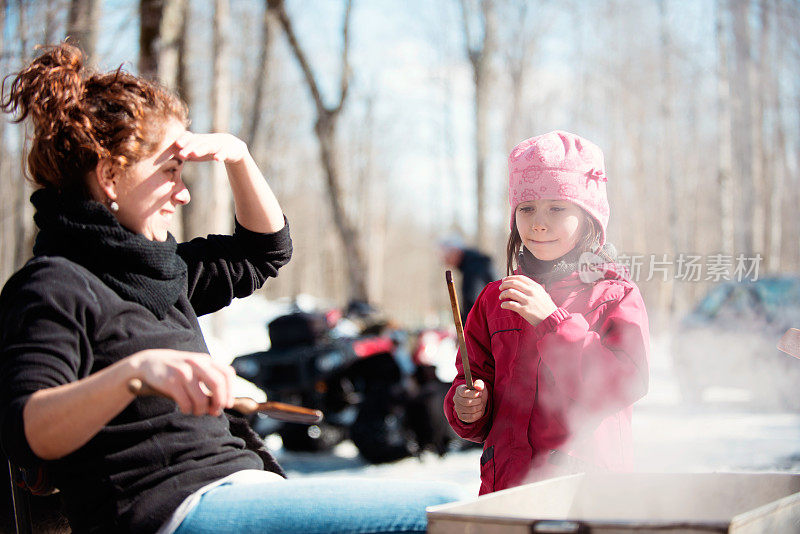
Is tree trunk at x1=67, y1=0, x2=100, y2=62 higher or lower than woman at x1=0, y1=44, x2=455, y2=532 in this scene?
higher

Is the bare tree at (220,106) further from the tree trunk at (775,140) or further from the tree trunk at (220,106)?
the tree trunk at (775,140)

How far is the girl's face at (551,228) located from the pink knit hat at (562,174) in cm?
3

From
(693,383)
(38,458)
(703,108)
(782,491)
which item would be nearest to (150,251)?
(38,458)

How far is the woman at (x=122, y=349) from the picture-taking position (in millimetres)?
1312

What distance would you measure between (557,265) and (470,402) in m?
0.46

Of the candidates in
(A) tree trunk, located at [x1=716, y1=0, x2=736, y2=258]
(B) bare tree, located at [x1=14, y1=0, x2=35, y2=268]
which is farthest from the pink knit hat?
(A) tree trunk, located at [x1=716, y1=0, x2=736, y2=258]

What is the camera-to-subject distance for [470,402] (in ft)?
5.99

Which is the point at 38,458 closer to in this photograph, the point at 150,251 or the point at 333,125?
the point at 150,251

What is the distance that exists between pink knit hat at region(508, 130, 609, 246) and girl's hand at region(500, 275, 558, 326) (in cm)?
33

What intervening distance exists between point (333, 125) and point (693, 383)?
8.23 metres

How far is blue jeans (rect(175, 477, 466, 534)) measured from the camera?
1.37 m

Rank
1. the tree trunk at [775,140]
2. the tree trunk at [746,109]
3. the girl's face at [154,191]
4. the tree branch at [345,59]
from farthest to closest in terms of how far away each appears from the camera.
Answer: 1. the tree trunk at [775,140]
2. the tree trunk at [746,109]
3. the tree branch at [345,59]
4. the girl's face at [154,191]

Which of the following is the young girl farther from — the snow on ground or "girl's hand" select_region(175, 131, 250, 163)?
the snow on ground

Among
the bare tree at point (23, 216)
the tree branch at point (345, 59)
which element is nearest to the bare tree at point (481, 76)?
the tree branch at point (345, 59)
